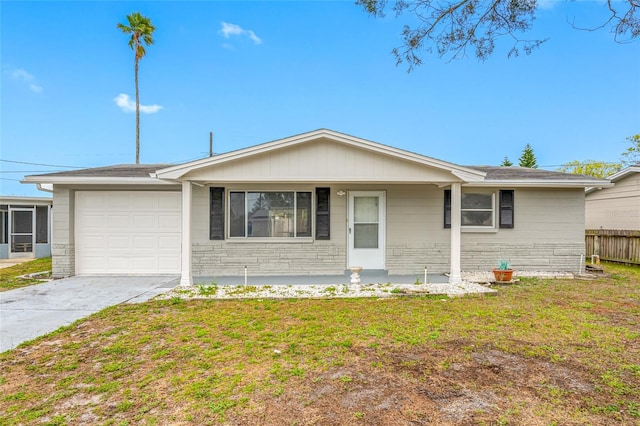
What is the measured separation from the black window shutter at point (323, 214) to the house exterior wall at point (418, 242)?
141mm

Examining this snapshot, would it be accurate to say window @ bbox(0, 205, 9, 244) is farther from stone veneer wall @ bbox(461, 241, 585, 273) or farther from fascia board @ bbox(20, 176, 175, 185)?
stone veneer wall @ bbox(461, 241, 585, 273)

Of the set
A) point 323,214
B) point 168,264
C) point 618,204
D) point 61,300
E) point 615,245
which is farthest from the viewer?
point 618,204

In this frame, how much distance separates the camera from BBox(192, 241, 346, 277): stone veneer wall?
8359 mm

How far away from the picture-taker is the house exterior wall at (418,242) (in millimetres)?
8367

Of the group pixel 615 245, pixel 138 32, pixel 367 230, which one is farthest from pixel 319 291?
pixel 138 32

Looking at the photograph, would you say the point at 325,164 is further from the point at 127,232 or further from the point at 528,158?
the point at 528,158

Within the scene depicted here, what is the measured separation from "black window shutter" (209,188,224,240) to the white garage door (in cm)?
97

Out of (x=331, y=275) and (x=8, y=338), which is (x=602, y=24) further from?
(x=8, y=338)

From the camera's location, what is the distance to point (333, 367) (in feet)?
11.1

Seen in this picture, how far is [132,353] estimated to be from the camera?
377cm

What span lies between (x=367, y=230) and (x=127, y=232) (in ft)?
20.0

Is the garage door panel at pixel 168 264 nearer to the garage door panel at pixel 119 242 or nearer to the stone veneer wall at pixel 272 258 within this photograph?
the stone veneer wall at pixel 272 258

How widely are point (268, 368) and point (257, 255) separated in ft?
17.0

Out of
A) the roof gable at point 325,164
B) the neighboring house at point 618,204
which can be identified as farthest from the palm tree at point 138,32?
the neighboring house at point 618,204
